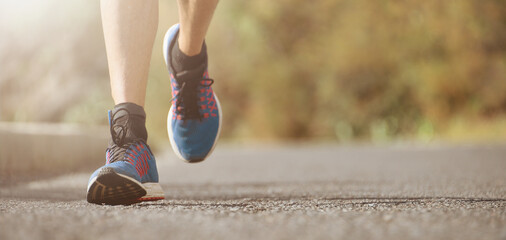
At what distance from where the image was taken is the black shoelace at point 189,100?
2.24 metres

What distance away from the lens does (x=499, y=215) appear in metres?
1.50

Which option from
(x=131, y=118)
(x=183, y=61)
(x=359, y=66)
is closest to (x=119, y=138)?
(x=131, y=118)

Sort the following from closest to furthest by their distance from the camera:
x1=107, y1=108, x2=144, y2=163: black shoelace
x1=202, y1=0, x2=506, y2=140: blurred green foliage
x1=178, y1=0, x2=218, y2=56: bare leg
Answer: x1=107, y1=108, x2=144, y2=163: black shoelace → x1=178, y1=0, x2=218, y2=56: bare leg → x1=202, y1=0, x2=506, y2=140: blurred green foliage

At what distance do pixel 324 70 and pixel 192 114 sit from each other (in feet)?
60.5

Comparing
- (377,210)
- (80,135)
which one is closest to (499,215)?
(377,210)

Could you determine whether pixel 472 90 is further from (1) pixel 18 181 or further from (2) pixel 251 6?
(1) pixel 18 181

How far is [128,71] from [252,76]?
65.7ft

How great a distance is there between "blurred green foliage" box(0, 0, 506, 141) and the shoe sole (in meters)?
12.6

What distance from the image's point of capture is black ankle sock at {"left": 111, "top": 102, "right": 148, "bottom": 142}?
1938 millimetres

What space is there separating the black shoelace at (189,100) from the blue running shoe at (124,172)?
299mm

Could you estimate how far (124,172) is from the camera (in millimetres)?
1760

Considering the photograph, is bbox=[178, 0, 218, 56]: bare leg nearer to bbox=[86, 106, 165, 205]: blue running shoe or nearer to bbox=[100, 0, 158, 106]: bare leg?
bbox=[100, 0, 158, 106]: bare leg

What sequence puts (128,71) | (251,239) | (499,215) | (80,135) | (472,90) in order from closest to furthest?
(251,239) → (499,215) → (128,71) → (80,135) → (472,90)

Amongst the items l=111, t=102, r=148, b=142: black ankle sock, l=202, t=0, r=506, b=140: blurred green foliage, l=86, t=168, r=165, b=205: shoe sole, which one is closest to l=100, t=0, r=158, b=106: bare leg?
l=111, t=102, r=148, b=142: black ankle sock
